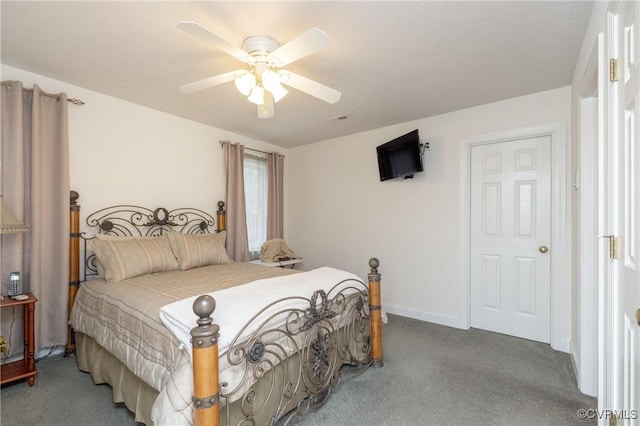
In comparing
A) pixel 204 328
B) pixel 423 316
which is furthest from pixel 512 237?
pixel 204 328

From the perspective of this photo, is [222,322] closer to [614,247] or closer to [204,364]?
[204,364]

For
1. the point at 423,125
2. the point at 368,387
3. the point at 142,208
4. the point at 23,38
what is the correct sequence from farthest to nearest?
the point at 423,125
the point at 142,208
the point at 368,387
the point at 23,38

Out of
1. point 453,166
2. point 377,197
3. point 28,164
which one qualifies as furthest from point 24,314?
point 453,166

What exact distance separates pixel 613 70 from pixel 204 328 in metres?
2.03

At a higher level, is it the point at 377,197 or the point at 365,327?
the point at 377,197

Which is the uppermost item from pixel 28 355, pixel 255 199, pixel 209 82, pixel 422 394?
pixel 209 82

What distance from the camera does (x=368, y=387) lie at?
2.12 m

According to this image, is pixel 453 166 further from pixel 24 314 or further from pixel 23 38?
pixel 24 314

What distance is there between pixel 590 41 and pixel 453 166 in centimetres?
161

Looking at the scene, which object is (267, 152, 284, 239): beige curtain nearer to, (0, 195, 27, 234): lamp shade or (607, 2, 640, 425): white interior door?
(0, 195, 27, 234): lamp shade

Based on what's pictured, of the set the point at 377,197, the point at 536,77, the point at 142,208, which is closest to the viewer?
the point at 536,77

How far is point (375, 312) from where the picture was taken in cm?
235

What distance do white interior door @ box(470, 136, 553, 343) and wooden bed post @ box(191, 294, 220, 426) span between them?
2.97m

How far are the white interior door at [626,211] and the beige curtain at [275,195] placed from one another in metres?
3.76
